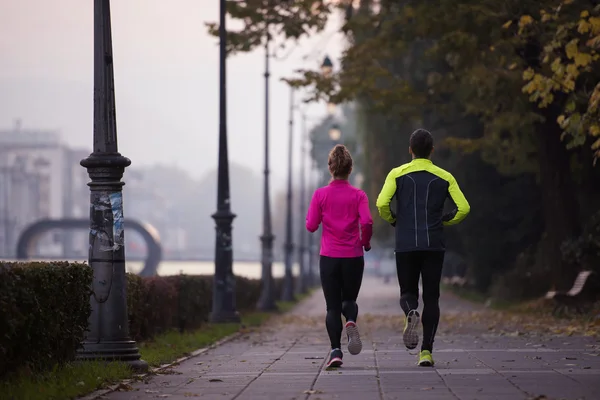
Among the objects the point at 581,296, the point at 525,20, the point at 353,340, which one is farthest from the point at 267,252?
the point at 353,340

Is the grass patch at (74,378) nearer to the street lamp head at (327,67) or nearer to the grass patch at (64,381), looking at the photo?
the grass patch at (64,381)

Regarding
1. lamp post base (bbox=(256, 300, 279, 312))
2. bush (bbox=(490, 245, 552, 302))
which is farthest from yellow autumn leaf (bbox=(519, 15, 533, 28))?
lamp post base (bbox=(256, 300, 279, 312))

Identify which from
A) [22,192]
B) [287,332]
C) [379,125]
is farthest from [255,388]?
[22,192]

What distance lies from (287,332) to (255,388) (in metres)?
12.6

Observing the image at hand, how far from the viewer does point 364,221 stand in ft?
38.1

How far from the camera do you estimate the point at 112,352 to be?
12141 millimetres

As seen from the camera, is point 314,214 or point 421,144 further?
point 314,214

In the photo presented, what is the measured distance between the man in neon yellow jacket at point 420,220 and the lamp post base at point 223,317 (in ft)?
43.5

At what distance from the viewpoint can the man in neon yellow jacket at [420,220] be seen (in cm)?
1142

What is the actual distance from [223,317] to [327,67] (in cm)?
890

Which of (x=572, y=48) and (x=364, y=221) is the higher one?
(x=572, y=48)

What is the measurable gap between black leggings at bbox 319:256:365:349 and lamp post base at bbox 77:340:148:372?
1.87 m

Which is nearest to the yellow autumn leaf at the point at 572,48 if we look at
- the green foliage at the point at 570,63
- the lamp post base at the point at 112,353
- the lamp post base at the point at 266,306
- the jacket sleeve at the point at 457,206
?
the green foliage at the point at 570,63

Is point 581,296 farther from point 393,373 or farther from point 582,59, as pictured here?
point 393,373
